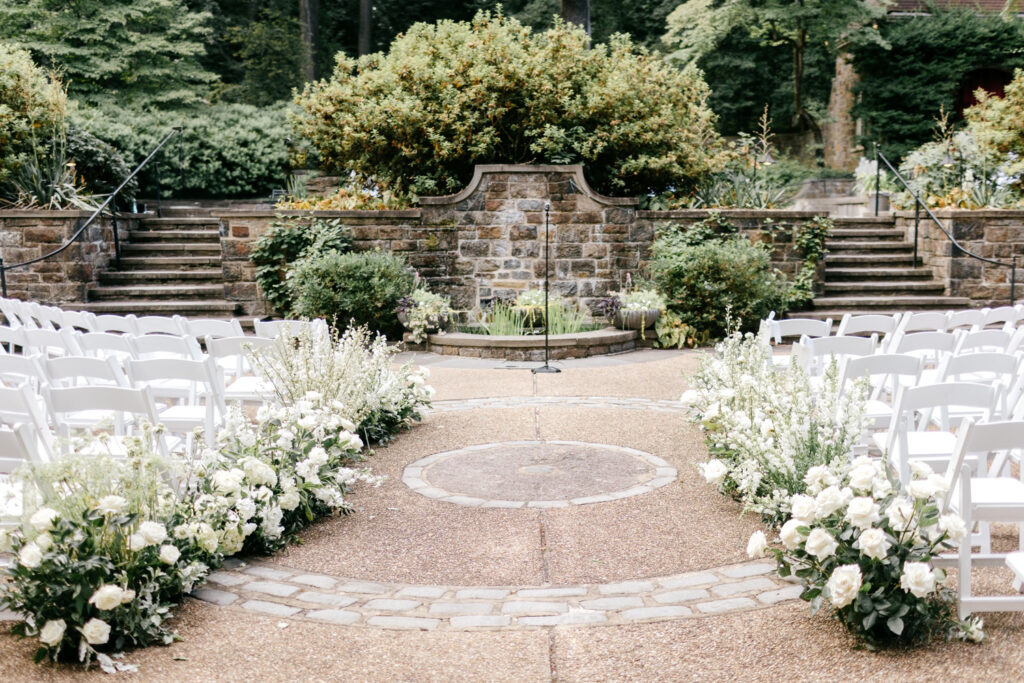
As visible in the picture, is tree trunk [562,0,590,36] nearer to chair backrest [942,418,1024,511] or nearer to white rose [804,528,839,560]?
chair backrest [942,418,1024,511]

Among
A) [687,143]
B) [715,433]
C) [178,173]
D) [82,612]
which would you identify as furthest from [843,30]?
[82,612]

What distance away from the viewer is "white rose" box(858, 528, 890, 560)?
351cm

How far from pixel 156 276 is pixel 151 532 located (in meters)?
11.4

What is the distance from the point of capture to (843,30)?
22.7 m

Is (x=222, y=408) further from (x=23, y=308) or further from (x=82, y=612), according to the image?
(x=23, y=308)

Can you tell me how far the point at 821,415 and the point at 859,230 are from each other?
11.6 metres

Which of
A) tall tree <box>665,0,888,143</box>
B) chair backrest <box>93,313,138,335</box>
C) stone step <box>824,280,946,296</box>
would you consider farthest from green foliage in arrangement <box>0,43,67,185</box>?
tall tree <box>665,0,888,143</box>

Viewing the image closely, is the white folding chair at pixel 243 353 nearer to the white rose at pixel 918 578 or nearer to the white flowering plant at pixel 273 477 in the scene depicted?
the white flowering plant at pixel 273 477

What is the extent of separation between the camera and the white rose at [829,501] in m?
3.67

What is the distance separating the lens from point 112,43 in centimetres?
2112

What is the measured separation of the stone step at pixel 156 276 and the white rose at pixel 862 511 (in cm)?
1222

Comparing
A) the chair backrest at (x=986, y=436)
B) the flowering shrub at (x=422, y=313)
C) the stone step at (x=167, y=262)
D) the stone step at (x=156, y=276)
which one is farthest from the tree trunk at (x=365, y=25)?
the chair backrest at (x=986, y=436)

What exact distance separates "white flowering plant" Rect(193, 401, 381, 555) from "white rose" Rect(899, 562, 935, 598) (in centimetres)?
290

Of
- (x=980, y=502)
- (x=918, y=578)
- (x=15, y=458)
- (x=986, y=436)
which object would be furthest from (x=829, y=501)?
(x=15, y=458)
